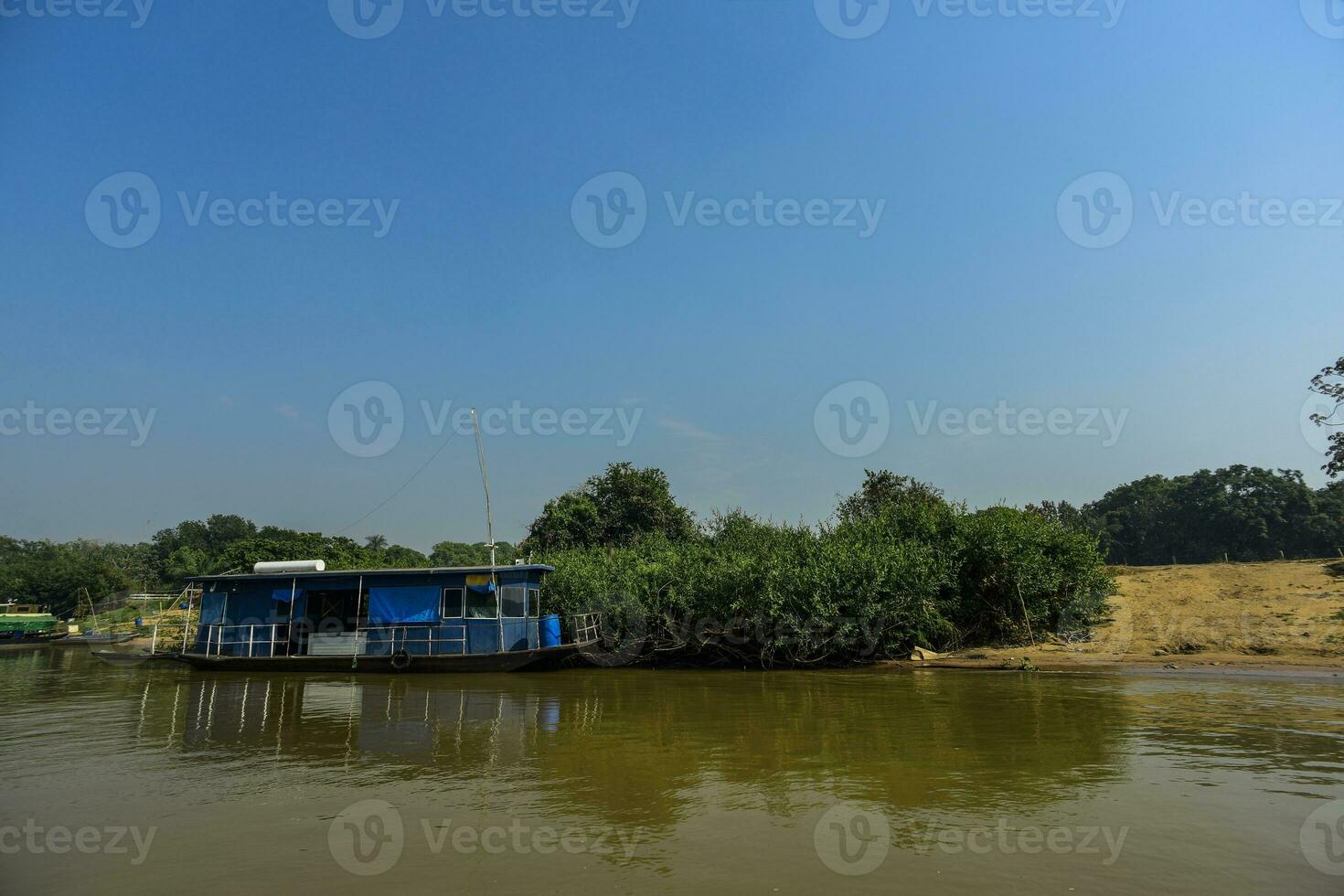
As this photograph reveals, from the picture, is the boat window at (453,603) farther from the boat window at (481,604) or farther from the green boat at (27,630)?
the green boat at (27,630)

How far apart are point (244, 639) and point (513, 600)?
30.3 feet

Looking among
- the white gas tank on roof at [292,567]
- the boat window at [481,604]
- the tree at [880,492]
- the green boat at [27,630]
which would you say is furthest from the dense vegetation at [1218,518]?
the green boat at [27,630]

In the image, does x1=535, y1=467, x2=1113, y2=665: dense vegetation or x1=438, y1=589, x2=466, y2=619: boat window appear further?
x1=438, y1=589, x2=466, y2=619: boat window

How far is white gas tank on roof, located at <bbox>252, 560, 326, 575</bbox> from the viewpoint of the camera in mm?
23609

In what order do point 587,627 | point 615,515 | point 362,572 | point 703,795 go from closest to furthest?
1. point 703,795
2. point 362,572
3. point 587,627
4. point 615,515

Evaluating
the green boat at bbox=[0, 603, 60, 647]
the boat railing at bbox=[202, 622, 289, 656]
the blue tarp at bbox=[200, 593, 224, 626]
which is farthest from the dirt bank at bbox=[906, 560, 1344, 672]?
the green boat at bbox=[0, 603, 60, 647]

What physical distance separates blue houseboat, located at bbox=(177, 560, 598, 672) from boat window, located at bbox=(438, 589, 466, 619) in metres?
0.03

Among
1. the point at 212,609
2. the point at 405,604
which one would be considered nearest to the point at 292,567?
the point at 212,609

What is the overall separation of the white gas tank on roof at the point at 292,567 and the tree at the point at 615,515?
1676 cm

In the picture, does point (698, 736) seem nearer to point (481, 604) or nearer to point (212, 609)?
point (481, 604)

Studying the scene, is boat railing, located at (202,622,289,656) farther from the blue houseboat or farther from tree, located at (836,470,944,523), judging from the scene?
tree, located at (836,470,944,523)

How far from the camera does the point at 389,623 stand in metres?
22.7

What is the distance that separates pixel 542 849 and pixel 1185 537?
6367 centimetres

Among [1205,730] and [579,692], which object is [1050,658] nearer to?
[1205,730]
